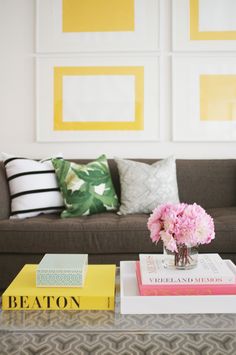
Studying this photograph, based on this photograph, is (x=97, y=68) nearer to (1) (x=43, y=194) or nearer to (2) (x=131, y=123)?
(2) (x=131, y=123)

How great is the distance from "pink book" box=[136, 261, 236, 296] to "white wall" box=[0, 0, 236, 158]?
6.63 feet

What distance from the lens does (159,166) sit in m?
2.54

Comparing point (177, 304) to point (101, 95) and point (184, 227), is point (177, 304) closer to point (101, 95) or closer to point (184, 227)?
point (184, 227)

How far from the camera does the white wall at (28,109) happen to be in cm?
307

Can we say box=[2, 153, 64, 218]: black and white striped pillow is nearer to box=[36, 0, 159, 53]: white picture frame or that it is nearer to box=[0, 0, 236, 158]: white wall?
box=[0, 0, 236, 158]: white wall

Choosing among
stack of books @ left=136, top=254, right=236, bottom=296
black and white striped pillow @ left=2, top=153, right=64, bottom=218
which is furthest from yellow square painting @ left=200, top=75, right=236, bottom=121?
stack of books @ left=136, top=254, right=236, bottom=296

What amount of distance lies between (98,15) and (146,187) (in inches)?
60.7

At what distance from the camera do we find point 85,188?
2.39 meters

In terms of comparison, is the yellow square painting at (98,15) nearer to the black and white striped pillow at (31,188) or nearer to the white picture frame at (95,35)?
the white picture frame at (95,35)

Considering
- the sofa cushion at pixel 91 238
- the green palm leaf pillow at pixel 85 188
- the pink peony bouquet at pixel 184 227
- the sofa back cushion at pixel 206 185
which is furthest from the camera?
the sofa back cushion at pixel 206 185

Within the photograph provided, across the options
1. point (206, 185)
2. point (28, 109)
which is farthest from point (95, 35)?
point (206, 185)

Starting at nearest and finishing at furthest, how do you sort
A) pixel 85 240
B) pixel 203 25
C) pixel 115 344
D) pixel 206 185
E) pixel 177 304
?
pixel 115 344 < pixel 177 304 < pixel 85 240 < pixel 206 185 < pixel 203 25

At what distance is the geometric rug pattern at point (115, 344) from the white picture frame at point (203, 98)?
7.35 feet

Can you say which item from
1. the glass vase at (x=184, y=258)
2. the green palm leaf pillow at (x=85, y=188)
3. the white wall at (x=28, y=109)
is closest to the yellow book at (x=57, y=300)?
the glass vase at (x=184, y=258)
